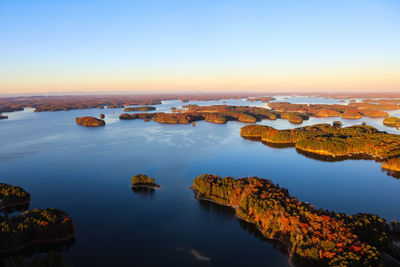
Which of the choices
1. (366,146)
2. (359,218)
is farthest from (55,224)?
(366,146)

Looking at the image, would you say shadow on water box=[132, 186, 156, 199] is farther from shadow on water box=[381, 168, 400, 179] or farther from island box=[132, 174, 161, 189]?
Result: shadow on water box=[381, 168, 400, 179]

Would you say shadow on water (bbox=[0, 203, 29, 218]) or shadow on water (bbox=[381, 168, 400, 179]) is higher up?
shadow on water (bbox=[0, 203, 29, 218])

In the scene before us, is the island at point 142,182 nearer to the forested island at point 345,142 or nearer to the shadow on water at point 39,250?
the shadow on water at point 39,250

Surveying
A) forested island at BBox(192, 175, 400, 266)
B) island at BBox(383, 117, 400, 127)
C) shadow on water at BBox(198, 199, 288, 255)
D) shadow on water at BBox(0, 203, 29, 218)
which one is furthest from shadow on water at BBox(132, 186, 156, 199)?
island at BBox(383, 117, 400, 127)

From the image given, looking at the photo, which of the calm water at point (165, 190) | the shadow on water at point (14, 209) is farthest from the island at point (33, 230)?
the shadow on water at point (14, 209)

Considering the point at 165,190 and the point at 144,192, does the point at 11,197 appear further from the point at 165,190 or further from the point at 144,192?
the point at 165,190

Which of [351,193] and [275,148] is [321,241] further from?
[275,148]
